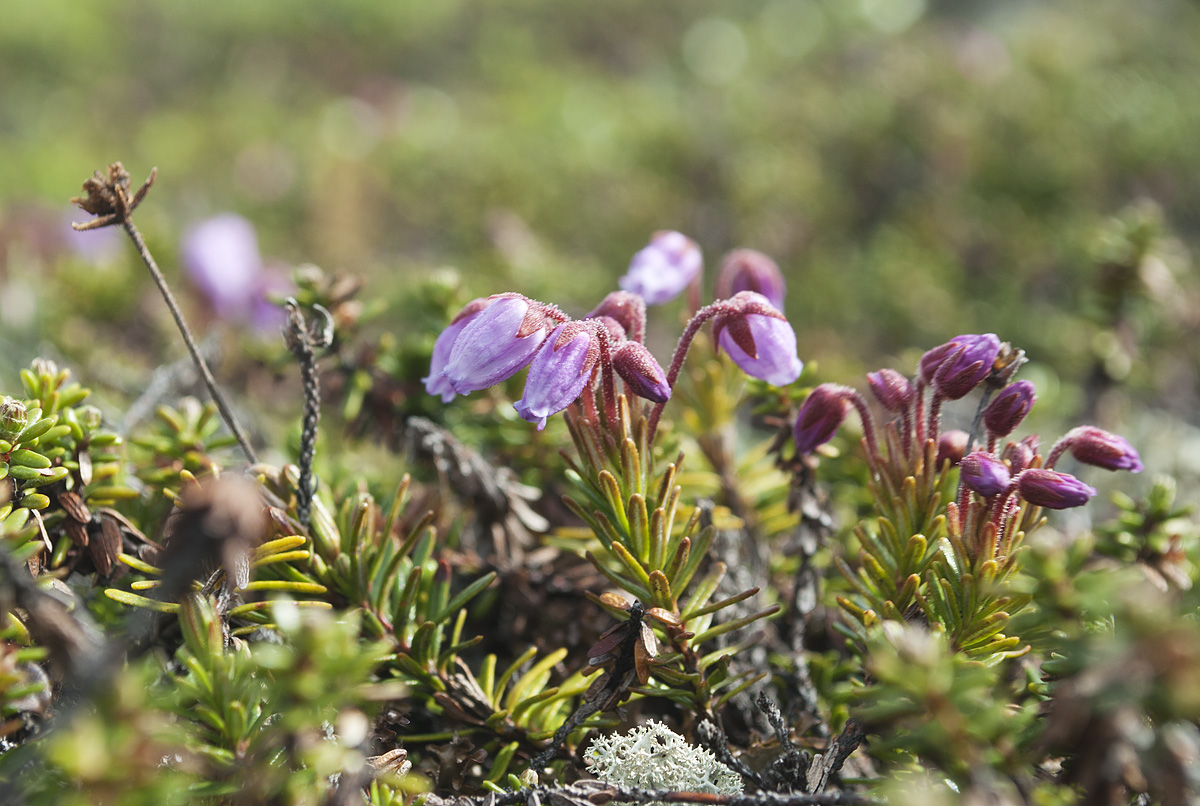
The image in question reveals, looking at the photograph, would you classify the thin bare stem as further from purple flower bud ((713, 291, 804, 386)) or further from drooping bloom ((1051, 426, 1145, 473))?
drooping bloom ((1051, 426, 1145, 473))

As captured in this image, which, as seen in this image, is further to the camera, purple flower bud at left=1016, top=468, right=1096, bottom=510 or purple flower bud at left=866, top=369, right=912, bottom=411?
purple flower bud at left=866, top=369, right=912, bottom=411

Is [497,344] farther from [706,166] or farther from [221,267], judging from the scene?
[706,166]

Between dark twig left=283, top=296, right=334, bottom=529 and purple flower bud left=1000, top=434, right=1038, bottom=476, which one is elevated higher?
dark twig left=283, top=296, right=334, bottom=529

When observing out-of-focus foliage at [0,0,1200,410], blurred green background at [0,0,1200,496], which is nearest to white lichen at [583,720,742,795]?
blurred green background at [0,0,1200,496]

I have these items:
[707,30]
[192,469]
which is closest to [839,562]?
[192,469]

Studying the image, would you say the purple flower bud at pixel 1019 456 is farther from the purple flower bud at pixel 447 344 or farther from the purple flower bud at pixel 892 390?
the purple flower bud at pixel 447 344

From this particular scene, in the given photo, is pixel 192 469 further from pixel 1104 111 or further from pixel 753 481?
pixel 1104 111
